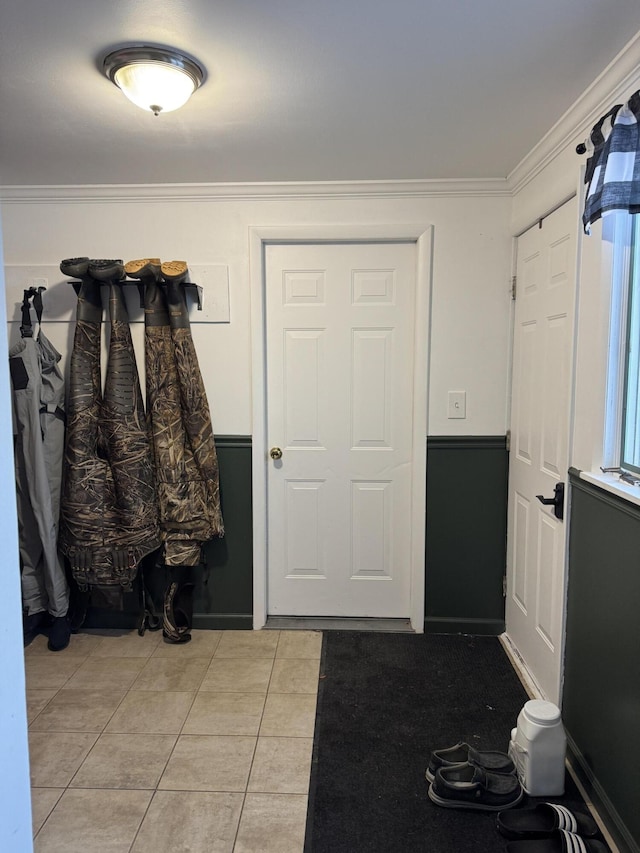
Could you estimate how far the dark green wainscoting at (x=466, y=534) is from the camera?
9.61 feet

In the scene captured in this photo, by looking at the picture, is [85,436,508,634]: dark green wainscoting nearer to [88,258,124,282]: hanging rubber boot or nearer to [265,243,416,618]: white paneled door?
[265,243,416,618]: white paneled door

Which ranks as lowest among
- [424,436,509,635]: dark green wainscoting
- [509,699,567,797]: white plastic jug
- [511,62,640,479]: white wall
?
[509,699,567,797]: white plastic jug

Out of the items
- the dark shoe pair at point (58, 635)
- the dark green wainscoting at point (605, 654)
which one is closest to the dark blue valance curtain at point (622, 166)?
the dark green wainscoting at point (605, 654)

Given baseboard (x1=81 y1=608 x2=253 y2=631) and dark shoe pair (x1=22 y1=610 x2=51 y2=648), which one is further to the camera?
baseboard (x1=81 y1=608 x2=253 y2=631)

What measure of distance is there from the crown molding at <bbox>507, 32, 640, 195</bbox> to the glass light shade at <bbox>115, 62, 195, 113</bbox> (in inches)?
48.0

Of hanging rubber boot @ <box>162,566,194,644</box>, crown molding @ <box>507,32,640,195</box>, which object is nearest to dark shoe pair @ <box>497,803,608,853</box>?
hanging rubber boot @ <box>162,566,194,644</box>

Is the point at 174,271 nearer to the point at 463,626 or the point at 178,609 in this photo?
the point at 178,609

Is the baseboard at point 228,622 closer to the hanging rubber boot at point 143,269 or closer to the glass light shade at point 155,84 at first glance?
the hanging rubber boot at point 143,269

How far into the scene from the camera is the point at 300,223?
289 centimetres

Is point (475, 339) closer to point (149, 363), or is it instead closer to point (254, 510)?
point (254, 510)

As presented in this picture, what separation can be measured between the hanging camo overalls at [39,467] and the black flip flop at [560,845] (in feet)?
7.10

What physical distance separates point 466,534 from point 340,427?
83 centimetres

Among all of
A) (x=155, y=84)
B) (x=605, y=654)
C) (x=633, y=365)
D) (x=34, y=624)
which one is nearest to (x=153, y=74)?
(x=155, y=84)

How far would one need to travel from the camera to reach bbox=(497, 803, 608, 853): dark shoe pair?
63.4 inches
